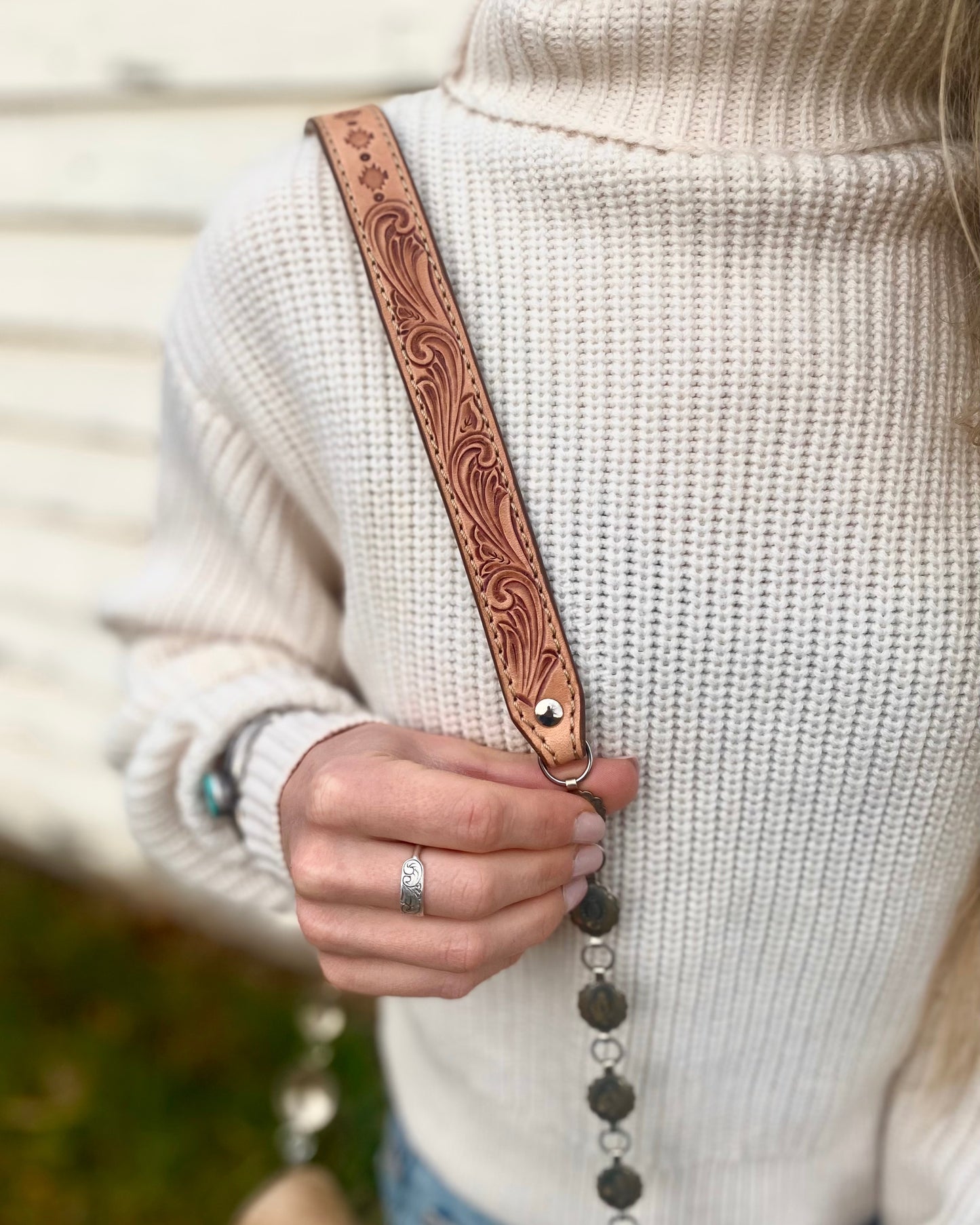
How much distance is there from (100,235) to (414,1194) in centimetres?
139

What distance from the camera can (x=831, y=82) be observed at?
0.56 m

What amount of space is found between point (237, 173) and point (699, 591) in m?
1.08

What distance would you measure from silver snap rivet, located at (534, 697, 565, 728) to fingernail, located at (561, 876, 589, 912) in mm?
109

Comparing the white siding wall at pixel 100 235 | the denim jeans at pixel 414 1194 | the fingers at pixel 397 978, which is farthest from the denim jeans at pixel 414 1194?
the white siding wall at pixel 100 235

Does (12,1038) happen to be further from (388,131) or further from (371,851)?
(388,131)

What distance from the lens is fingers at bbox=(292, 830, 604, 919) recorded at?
1.83ft

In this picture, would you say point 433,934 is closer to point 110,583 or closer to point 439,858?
point 439,858

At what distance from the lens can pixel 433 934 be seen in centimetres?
57

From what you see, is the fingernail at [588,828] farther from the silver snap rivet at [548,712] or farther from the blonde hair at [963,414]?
the blonde hair at [963,414]

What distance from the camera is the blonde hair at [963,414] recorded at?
0.53 meters

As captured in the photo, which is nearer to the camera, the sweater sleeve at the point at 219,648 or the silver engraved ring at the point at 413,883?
the silver engraved ring at the point at 413,883

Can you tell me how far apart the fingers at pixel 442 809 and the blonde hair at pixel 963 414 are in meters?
0.32

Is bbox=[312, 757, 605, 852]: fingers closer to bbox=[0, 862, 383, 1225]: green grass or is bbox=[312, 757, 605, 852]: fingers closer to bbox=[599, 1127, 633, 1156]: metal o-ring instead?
bbox=[599, 1127, 633, 1156]: metal o-ring

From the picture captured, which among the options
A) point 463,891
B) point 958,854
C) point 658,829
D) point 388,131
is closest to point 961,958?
point 958,854
